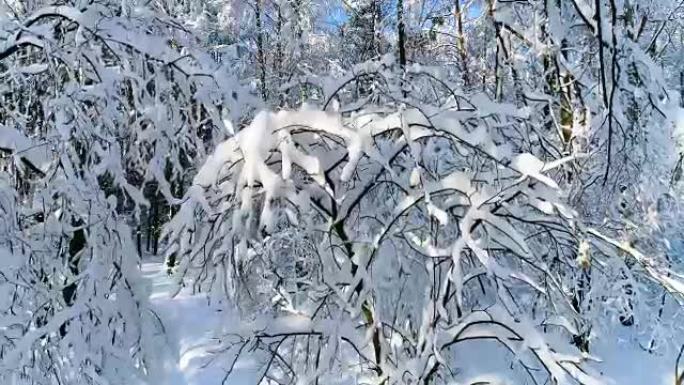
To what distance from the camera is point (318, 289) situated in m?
2.50

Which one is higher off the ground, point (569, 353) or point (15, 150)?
Result: point (15, 150)

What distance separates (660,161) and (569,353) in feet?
13.5

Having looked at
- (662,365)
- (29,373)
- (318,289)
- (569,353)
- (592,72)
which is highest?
(592,72)

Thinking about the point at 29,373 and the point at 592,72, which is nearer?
the point at 29,373

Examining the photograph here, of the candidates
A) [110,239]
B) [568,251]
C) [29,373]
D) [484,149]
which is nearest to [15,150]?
[110,239]

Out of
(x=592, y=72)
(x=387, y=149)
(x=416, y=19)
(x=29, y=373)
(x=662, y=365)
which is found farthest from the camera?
(x=416, y=19)

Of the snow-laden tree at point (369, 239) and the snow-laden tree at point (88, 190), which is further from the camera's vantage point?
the snow-laden tree at point (88, 190)

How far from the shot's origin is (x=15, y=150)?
2795 millimetres

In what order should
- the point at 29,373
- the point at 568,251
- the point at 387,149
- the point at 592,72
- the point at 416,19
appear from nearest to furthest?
the point at 387,149
the point at 29,373
the point at 568,251
the point at 592,72
the point at 416,19

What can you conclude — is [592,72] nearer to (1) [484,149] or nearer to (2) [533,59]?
(2) [533,59]

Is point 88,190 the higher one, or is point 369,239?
point 88,190

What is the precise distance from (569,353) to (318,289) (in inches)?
36.2

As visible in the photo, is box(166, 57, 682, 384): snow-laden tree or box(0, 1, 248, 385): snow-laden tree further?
box(0, 1, 248, 385): snow-laden tree

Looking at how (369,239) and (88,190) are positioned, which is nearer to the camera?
(369,239)
